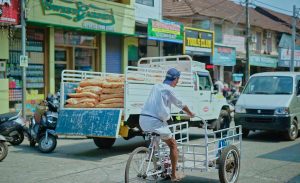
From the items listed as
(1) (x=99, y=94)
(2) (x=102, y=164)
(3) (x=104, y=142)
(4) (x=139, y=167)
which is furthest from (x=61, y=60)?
(4) (x=139, y=167)

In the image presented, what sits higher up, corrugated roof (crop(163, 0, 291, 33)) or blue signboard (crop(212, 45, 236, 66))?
corrugated roof (crop(163, 0, 291, 33))

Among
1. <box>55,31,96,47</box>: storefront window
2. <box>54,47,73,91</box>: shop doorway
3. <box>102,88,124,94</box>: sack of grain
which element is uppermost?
<box>55,31,96,47</box>: storefront window

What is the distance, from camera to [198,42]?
24.8 meters

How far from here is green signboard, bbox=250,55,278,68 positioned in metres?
33.7

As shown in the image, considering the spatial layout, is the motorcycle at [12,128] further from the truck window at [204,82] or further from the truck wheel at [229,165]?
the truck wheel at [229,165]

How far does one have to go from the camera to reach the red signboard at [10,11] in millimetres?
14211

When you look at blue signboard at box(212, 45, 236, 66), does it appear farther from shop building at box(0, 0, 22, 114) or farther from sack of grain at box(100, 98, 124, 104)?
sack of grain at box(100, 98, 124, 104)

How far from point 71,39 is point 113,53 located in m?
2.62

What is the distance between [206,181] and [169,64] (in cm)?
557

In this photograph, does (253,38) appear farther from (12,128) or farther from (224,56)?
(12,128)

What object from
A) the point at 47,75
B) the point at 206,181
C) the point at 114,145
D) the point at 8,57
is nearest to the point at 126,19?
the point at 47,75

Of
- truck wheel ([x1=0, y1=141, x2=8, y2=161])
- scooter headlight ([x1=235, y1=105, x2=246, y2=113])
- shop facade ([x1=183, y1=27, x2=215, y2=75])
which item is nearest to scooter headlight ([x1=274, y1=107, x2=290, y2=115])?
scooter headlight ([x1=235, y1=105, x2=246, y2=113])

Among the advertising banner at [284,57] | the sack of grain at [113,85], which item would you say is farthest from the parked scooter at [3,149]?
the advertising banner at [284,57]

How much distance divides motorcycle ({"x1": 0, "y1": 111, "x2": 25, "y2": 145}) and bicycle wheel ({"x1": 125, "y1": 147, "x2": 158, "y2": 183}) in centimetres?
594
